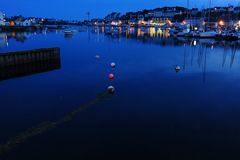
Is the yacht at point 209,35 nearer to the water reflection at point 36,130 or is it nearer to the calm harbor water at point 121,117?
the calm harbor water at point 121,117

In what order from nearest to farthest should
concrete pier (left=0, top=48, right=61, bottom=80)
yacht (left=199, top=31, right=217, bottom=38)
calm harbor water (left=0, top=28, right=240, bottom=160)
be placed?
1. calm harbor water (left=0, top=28, right=240, bottom=160)
2. concrete pier (left=0, top=48, right=61, bottom=80)
3. yacht (left=199, top=31, right=217, bottom=38)

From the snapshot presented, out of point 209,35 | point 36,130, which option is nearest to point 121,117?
point 36,130

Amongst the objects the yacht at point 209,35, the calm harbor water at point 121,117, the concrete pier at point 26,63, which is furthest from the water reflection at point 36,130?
the yacht at point 209,35

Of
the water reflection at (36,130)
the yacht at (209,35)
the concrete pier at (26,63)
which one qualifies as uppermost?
the yacht at (209,35)

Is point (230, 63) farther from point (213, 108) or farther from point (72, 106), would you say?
point (72, 106)

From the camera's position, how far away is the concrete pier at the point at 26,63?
28.7 metres

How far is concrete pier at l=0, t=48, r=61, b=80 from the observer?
28.7 meters

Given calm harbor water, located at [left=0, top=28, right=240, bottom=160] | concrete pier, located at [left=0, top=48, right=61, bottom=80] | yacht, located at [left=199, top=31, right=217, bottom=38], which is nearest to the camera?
calm harbor water, located at [left=0, top=28, right=240, bottom=160]

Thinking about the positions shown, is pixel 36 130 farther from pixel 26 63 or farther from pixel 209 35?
pixel 209 35

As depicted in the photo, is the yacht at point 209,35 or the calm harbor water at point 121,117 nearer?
the calm harbor water at point 121,117

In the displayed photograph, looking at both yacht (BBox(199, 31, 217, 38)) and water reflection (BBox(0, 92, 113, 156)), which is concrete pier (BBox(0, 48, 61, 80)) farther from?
yacht (BBox(199, 31, 217, 38))

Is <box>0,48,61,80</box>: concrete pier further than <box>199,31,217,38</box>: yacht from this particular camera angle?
No

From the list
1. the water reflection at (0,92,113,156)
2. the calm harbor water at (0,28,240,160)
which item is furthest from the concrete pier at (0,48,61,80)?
the water reflection at (0,92,113,156)

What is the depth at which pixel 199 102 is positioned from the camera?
19359 millimetres
